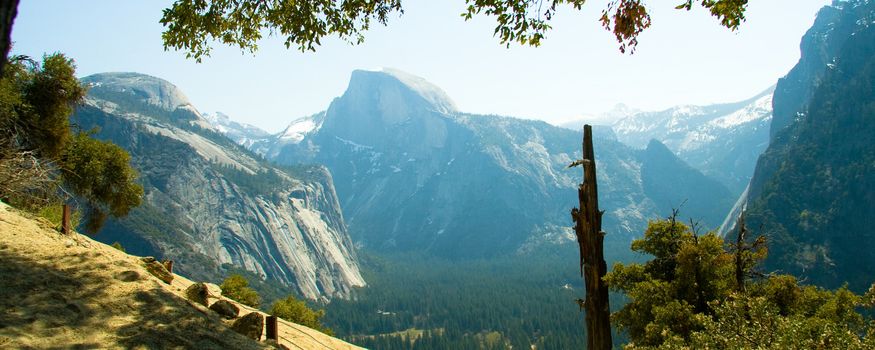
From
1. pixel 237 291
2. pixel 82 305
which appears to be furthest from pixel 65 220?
pixel 237 291

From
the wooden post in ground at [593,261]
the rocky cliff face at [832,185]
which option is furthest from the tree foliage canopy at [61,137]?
the rocky cliff face at [832,185]

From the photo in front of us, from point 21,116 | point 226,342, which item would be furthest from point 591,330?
point 21,116

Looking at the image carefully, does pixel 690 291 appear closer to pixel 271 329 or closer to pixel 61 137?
pixel 271 329

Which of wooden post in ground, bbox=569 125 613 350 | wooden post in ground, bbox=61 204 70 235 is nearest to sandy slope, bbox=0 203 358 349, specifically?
wooden post in ground, bbox=61 204 70 235

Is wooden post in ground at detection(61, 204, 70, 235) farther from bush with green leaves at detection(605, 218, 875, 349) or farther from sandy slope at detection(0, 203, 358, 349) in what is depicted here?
bush with green leaves at detection(605, 218, 875, 349)

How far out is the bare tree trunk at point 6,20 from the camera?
4.12m

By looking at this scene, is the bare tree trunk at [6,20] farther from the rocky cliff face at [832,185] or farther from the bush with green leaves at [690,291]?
the rocky cliff face at [832,185]

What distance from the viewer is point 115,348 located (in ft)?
36.8

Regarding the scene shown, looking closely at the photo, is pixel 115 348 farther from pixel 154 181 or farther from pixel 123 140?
pixel 123 140

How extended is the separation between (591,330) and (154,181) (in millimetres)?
190139

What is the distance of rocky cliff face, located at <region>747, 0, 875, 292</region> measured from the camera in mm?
141875

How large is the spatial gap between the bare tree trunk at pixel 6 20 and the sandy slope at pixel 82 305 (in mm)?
8613

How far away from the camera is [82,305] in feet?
41.3

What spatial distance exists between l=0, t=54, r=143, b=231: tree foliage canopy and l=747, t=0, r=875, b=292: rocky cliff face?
151 meters
